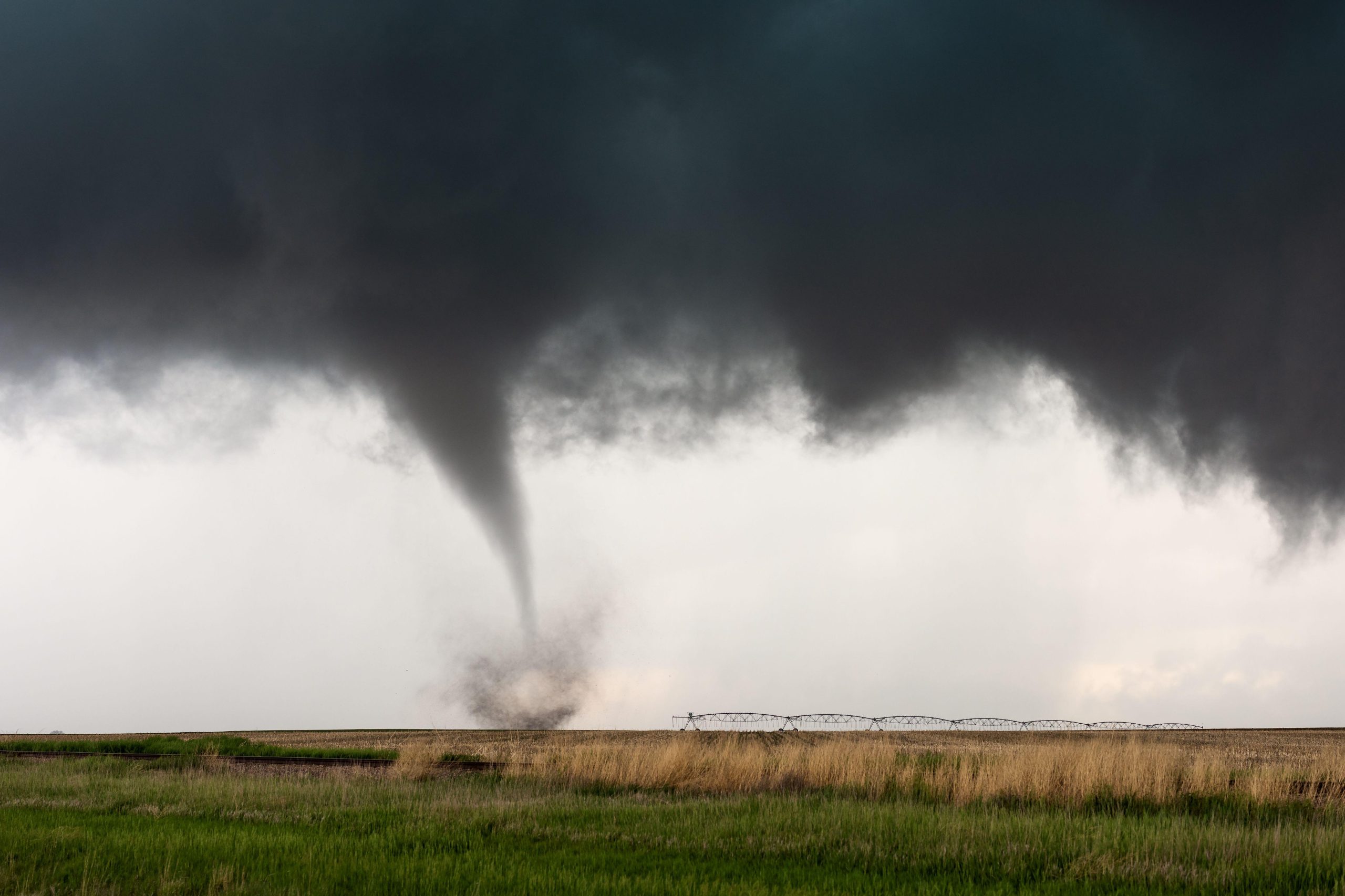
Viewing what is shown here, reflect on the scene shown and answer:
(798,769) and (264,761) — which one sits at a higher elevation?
(798,769)

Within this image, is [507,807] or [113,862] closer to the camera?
[113,862]

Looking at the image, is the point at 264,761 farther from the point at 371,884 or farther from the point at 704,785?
the point at 371,884

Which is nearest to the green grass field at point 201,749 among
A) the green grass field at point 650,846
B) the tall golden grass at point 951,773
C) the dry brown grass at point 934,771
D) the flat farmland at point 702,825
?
the dry brown grass at point 934,771

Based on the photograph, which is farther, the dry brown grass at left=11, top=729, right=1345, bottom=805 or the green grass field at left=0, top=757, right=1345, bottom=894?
the dry brown grass at left=11, top=729, right=1345, bottom=805

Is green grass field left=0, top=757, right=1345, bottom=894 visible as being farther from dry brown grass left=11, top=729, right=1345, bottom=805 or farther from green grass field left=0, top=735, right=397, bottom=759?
green grass field left=0, top=735, right=397, bottom=759

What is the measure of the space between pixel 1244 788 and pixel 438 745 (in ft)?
76.2

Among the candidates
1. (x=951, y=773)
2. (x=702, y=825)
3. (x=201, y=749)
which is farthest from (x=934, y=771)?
(x=201, y=749)

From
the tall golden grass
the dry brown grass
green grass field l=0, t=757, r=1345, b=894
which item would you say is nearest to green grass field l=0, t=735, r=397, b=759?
the dry brown grass

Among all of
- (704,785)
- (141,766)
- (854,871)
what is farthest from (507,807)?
(141,766)

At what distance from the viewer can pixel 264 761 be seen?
30125 millimetres

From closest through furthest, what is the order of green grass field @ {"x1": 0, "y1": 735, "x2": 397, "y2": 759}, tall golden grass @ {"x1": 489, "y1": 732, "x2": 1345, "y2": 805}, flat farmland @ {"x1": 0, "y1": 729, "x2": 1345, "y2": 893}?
flat farmland @ {"x1": 0, "y1": 729, "x2": 1345, "y2": 893} → tall golden grass @ {"x1": 489, "y1": 732, "x2": 1345, "y2": 805} → green grass field @ {"x1": 0, "y1": 735, "x2": 397, "y2": 759}

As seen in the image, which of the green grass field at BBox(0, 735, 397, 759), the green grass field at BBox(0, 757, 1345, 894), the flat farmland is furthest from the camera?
the green grass field at BBox(0, 735, 397, 759)

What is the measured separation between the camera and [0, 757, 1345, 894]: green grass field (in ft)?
33.0

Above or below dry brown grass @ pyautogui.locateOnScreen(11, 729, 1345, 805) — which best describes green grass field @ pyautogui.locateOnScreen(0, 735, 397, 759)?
below
